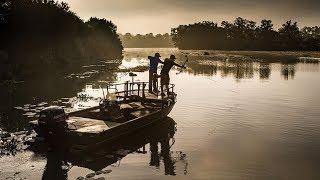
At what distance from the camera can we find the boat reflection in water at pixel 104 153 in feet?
57.6

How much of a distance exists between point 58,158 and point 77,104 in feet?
54.1

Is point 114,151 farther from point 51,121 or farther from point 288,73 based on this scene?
point 288,73

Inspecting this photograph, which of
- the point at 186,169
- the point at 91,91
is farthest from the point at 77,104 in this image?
the point at 186,169

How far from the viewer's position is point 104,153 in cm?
1961

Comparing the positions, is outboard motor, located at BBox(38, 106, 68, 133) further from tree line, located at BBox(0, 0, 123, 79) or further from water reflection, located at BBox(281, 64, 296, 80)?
water reflection, located at BBox(281, 64, 296, 80)

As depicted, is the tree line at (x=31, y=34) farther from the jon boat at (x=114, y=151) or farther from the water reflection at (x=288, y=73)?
the water reflection at (x=288, y=73)

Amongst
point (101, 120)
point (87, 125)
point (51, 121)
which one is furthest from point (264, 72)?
point (51, 121)

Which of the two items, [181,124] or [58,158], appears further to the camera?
[181,124]

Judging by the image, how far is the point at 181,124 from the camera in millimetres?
27656

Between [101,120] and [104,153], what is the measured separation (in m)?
3.55

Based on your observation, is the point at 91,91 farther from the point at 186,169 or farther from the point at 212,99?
the point at 186,169

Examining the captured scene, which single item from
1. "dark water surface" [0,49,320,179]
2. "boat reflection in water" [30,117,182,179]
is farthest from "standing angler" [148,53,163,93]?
"boat reflection in water" [30,117,182,179]

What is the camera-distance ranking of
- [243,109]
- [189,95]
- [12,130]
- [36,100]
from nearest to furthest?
1. [12,130]
2. [243,109]
3. [36,100]
4. [189,95]

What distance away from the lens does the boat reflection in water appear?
57.6ft
